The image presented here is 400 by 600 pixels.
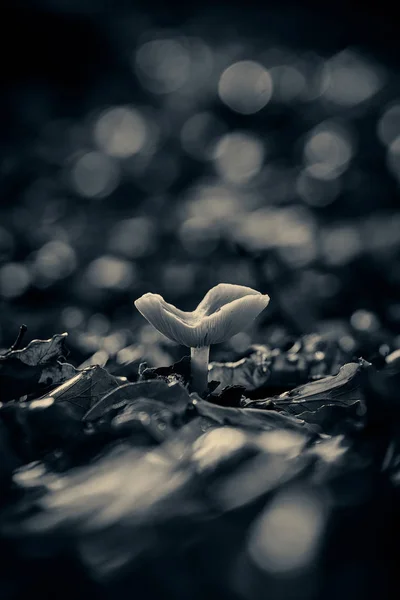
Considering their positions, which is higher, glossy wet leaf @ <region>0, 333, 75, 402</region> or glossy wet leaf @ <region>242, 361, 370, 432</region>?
glossy wet leaf @ <region>0, 333, 75, 402</region>

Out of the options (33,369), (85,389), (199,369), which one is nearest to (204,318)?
(199,369)

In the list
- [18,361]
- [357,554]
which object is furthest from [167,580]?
[18,361]

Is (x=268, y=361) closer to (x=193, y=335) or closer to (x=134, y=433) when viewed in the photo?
(x=193, y=335)

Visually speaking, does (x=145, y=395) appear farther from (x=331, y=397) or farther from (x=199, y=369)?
(x=331, y=397)

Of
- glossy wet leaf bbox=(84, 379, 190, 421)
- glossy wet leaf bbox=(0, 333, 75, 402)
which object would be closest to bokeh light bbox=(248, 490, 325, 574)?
glossy wet leaf bbox=(84, 379, 190, 421)

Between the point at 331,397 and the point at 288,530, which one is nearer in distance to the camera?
the point at 288,530

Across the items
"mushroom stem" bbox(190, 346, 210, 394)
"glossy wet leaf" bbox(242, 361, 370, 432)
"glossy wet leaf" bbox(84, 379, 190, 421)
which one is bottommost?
"glossy wet leaf" bbox(242, 361, 370, 432)

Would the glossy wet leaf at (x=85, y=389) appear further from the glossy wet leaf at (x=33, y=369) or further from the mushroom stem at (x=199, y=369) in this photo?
the mushroom stem at (x=199, y=369)

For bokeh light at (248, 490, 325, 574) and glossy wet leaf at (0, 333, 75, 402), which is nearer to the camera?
bokeh light at (248, 490, 325, 574)

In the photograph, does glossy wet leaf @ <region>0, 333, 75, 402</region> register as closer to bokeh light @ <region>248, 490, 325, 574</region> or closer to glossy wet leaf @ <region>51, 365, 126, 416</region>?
glossy wet leaf @ <region>51, 365, 126, 416</region>
